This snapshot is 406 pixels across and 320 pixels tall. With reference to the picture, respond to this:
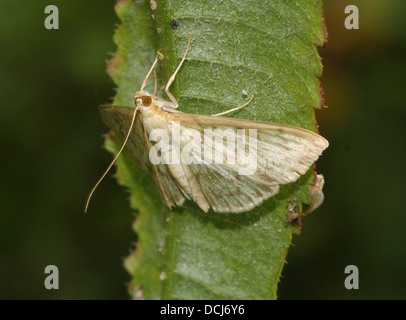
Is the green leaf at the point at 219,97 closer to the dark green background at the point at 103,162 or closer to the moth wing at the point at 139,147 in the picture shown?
the moth wing at the point at 139,147

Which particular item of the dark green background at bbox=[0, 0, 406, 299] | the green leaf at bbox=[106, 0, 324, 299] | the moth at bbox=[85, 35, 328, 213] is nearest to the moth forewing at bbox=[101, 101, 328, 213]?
the moth at bbox=[85, 35, 328, 213]

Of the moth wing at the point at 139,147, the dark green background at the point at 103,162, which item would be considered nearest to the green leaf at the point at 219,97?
the moth wing at the point at 139,147

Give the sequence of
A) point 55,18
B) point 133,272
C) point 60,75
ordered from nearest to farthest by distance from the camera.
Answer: point 133,272
point 55,18
point 60,75

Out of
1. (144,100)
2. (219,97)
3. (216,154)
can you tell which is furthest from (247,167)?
(144,100)

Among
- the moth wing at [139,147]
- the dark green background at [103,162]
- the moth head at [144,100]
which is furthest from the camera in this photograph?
the dark green background at [103,162]

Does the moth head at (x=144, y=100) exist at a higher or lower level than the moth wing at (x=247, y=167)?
higher
